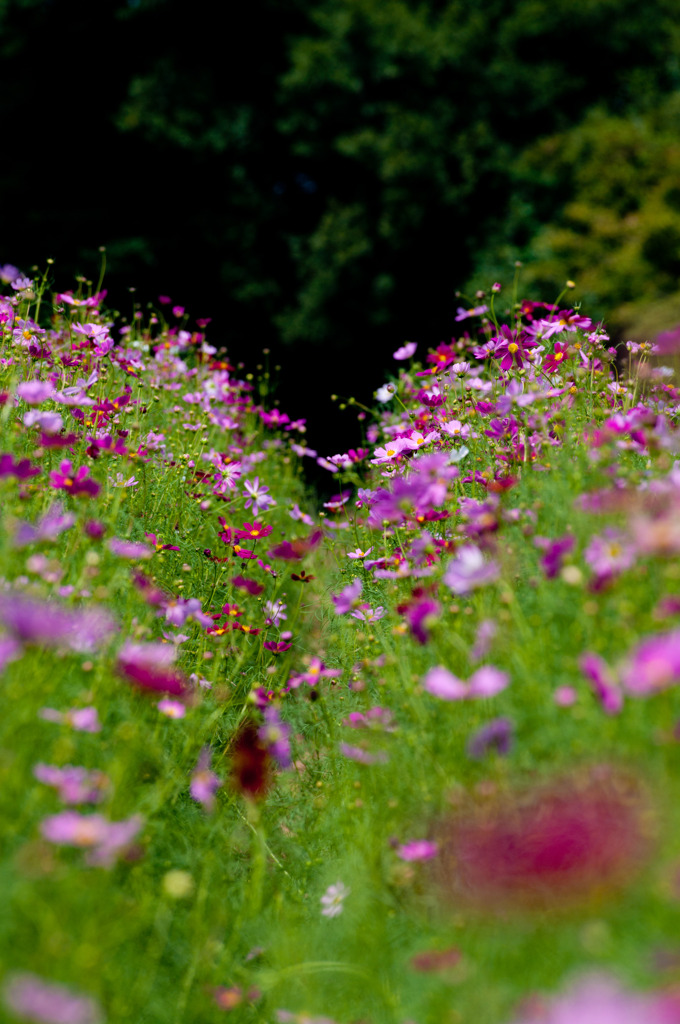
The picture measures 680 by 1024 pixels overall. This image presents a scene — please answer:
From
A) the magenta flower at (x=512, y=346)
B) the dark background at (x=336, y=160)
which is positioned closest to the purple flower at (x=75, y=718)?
the magenta flower at (x=512, y=346)

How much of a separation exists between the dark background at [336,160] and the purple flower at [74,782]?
673cm

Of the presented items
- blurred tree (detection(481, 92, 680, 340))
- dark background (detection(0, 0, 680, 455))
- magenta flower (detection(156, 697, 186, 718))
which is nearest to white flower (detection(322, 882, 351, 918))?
magenta flower (detection(156, 697, 186, 718))

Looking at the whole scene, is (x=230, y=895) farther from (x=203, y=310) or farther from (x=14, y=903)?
(x=203, y=310)

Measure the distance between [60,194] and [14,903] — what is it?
9.41 m

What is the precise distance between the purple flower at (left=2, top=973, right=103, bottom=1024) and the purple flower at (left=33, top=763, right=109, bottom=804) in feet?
0.95

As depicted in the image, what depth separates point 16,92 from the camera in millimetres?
9000

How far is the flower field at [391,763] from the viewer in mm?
1187

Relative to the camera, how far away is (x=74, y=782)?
4.46 ft

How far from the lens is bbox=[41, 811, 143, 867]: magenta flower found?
1.25 m

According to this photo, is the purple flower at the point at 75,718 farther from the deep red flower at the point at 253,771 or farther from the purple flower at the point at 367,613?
the purple flower at the point at 367,613

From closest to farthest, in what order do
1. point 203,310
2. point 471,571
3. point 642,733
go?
1. point 642,733
2. point 471,571
3. point 203,310

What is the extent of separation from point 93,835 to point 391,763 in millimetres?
A: 704

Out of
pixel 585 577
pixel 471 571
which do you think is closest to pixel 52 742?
pixel 471 571

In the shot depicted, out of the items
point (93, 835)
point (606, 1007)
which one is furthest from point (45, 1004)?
point (606, 1007)
